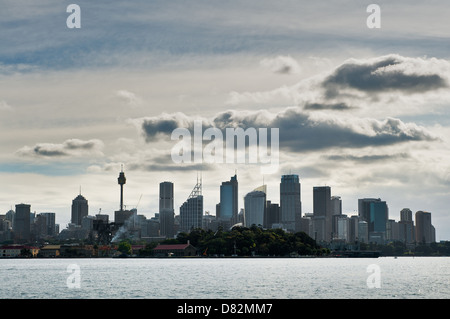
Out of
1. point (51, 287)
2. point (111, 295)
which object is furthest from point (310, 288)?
point (51, 287)

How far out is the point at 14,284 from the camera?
128750 mm

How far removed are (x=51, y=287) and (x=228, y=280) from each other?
113 feet

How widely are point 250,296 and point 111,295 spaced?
21055 millimetres
